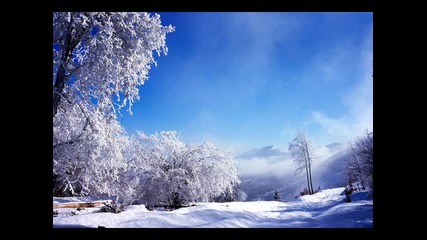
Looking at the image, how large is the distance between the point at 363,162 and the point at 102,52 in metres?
6.67

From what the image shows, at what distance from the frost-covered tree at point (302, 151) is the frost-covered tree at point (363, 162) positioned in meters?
3.76

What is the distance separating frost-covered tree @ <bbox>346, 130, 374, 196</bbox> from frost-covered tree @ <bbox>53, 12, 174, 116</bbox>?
5.17 m

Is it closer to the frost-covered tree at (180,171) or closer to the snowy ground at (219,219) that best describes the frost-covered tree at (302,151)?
the frost-covered tree at (180,171)

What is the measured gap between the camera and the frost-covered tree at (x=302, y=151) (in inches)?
461

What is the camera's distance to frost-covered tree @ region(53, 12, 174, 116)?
4.00 m

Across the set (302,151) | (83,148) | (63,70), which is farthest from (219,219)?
(302,151)

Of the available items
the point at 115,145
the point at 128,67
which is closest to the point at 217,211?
the point at 115,145

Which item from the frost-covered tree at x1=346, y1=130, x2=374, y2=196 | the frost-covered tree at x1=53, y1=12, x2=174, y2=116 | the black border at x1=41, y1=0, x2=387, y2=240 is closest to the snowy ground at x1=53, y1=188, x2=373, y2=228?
the black border at x1=41, y1=0, x2=387, y2=240

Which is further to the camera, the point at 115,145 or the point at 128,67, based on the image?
the point at 115,145

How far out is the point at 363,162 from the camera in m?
6.89
